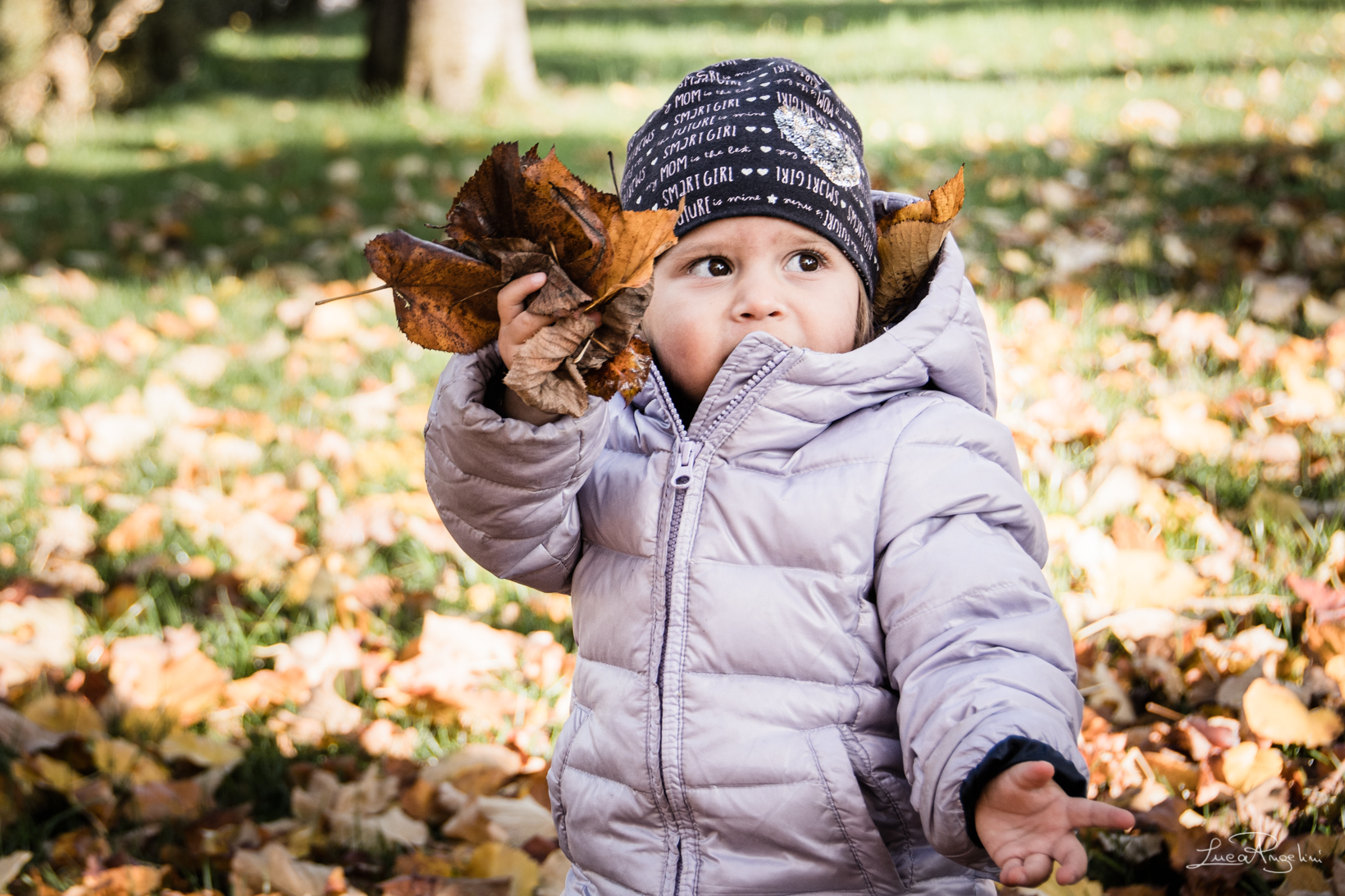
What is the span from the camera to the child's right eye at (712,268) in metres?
1.61

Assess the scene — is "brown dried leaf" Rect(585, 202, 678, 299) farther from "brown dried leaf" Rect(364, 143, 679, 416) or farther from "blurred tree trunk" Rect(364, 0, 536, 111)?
"blurred tree trunk" Rect(364, 0, 536, 111)

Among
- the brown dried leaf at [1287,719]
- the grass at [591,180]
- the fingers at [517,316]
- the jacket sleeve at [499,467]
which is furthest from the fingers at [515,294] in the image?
the brown dried leaf at [1287,719]

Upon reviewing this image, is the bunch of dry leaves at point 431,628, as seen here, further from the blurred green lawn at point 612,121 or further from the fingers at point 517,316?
the blurred green lawn at point 612,121

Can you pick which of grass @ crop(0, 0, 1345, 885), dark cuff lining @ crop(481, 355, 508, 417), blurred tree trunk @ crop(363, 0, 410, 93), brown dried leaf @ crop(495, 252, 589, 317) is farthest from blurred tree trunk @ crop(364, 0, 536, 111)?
brown dried leaf @ crop(495, 252, 589, 317)

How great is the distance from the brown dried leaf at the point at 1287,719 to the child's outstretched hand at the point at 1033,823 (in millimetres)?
746

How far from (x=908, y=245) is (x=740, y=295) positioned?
1.15 ft

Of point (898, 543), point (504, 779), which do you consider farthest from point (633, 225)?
point (504, 779)

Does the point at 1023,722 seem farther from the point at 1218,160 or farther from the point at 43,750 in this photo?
the point at 1218,160

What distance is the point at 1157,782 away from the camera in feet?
5.88

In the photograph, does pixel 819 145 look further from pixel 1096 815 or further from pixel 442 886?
pixel 442 886

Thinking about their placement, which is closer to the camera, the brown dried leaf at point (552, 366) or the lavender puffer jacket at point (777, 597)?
the brown dried leaf at point (552, 366)

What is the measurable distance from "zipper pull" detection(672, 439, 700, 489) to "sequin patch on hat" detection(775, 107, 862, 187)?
45 centimetres

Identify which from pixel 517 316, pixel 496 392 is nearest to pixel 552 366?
pixel 517 316

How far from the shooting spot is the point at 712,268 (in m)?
1.62
